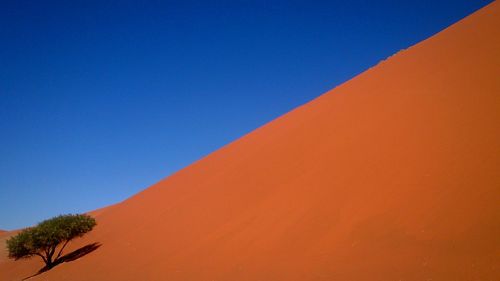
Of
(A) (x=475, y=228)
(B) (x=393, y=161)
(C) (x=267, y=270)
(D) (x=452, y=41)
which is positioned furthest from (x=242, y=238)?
(D) (x=452, y=41)

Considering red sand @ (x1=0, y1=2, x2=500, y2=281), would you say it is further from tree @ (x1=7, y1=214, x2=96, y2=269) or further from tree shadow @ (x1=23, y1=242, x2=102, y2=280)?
tree @ (x1=7, y1=214, x2=96, y2=269)

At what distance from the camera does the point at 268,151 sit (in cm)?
1856

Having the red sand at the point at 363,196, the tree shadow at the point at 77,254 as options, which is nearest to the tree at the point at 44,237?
the tree shadow at the point at 77,254

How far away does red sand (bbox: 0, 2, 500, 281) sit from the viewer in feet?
26.0

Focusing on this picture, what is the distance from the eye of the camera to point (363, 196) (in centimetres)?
1057

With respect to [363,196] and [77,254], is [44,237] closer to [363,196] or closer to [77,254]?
[77,254]

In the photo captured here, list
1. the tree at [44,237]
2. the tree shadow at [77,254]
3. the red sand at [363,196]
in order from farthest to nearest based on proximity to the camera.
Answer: the tree at [44,237]
the tree shadow at [77,254]
the red sand at [363,196]

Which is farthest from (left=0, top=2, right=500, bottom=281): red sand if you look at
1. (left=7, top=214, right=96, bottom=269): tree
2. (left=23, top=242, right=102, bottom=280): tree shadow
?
(left=7, top=214, right=96, bottom=269): tree

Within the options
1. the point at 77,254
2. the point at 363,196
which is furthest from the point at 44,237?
the point at 363,196

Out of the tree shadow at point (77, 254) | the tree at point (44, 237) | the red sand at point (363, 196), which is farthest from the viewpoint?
the tree at point (44, 237)

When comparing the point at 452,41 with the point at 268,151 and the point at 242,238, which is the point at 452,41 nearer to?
the point at 268,151

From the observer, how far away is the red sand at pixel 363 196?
26.0ft

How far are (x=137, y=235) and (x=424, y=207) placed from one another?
44.3 feet

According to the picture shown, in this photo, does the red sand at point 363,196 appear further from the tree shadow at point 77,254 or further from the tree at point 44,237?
the tree at point 44,237
